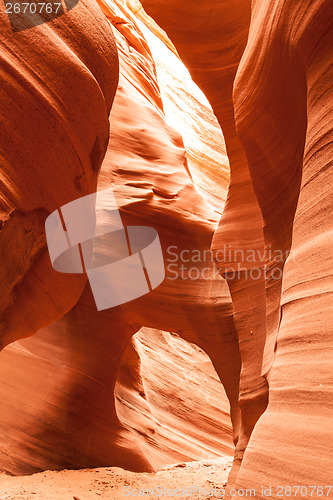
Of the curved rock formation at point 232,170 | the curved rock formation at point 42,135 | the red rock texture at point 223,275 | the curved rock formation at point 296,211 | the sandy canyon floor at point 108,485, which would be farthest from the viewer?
the sandy canyon floor at point 108,485

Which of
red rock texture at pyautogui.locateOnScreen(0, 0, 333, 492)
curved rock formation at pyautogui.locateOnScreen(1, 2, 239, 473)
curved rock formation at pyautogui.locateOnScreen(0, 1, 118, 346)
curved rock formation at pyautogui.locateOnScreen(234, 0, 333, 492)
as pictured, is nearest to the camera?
curved rock formation at pyautogui.locateOnScreen(234, 0, 333, 492)

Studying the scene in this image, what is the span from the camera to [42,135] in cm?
314

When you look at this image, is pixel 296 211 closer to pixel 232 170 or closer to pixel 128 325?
pixel 232 170

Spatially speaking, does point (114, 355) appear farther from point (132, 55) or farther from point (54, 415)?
point (132, 55)

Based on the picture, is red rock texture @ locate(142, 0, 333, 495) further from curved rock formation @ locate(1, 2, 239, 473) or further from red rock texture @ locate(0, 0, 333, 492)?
curved rock formation @ locate(1, 2, 239, 473)

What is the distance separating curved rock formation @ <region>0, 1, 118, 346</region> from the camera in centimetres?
299

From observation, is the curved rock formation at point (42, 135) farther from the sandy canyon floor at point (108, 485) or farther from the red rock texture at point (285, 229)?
the sandy canyon floor at point (108, 485)

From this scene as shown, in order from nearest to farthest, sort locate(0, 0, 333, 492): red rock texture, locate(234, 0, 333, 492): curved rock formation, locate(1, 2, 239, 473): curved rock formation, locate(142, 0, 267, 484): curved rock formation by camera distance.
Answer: locate(234, 0, 333, 492): curved rock formation < locate(0, 0, 333, 492): red rock texture < locate(142, 0, 267, 484): curved rock formation < locate(1, 2, 239, 473): curved rock formation

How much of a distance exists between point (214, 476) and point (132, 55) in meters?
5.79

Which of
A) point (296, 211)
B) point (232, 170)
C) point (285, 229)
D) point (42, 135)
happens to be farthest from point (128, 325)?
point (296, 211)

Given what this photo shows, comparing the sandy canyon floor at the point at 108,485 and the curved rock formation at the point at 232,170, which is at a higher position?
the curved rock formation at the point at 232,170

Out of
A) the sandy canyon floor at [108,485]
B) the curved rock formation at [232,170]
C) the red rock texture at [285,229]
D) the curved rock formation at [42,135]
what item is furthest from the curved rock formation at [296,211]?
the sandy canyon floor at [108,485]

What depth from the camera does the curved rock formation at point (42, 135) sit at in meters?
2.99

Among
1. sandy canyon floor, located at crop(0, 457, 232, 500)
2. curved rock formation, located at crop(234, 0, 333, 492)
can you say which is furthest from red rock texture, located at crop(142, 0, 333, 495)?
sandy canyon floor, located at crop(0, 457, 232, 500)
